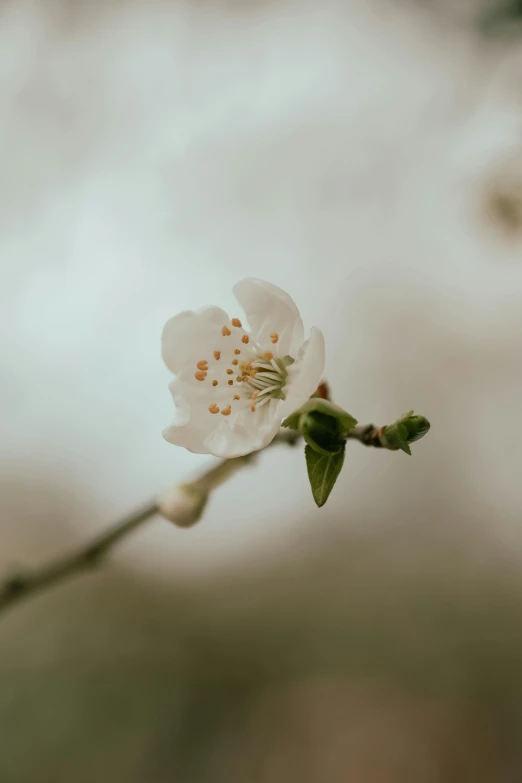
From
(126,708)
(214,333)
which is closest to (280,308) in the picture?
(214,333)

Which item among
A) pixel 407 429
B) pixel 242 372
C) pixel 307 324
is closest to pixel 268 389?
pixel 242 372

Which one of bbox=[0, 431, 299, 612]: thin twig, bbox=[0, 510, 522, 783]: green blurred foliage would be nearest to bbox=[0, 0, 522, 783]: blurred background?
bbox=[0, 510, 522, 783]: green blurred foliage

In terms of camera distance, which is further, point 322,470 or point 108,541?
point 108,541

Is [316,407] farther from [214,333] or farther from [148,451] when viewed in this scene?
[148,451]

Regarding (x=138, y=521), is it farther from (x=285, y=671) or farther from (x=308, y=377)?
(x=285, y=671)

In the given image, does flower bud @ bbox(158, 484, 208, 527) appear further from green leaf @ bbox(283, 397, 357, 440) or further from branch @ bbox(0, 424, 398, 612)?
green leaf @ bbox(283, 397, 357, 440)

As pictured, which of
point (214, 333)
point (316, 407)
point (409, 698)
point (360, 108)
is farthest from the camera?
point (360, 108)

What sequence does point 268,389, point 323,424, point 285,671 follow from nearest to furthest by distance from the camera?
1. point 323,424
2. point 268,389
3. point 285,671

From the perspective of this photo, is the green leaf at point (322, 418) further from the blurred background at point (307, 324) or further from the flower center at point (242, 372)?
the blurred background at point (307, 324)
